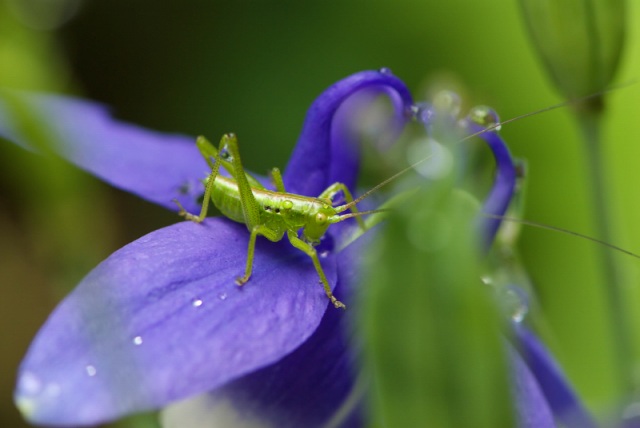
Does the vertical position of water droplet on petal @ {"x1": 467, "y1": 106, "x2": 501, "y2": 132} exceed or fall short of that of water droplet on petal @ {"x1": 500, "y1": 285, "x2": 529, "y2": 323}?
it exceeds it

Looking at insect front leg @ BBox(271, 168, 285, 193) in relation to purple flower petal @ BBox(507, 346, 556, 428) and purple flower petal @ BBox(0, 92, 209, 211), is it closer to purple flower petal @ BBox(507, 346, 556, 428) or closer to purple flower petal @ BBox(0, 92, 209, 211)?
purple flower petal @ BBox(0, 92, 209, 211)

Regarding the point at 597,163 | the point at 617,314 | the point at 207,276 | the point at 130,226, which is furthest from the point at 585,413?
the point at 130,226

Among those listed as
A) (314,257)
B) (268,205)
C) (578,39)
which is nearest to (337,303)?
(314,257)

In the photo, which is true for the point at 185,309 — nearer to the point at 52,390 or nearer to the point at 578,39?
the point at 52,390

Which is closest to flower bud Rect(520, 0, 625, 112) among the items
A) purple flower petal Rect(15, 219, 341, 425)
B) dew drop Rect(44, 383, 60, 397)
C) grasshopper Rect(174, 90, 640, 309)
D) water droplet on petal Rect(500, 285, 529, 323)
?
grasshopper Rect(174, 90, 640, 309)

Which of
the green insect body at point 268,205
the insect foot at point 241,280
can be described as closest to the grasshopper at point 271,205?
the green insect body at point 268,205

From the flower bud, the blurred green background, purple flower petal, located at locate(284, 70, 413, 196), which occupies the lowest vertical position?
the blurred green background

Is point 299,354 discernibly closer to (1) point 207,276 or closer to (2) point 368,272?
(1) point 207,276
